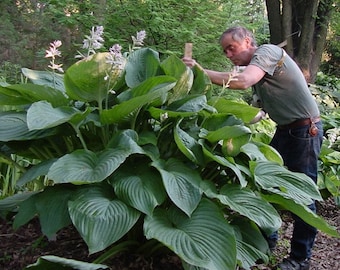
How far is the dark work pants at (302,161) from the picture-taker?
278 cm

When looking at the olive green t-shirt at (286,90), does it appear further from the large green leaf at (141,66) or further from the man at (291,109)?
the large green leaf at (141,66)

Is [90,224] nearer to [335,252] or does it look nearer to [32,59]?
[335,252]

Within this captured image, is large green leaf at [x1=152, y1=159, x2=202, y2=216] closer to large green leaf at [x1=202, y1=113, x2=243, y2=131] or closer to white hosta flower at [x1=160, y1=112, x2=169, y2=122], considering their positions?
white hosta flower at [x1=160, y1=112, x2=169, y2=122]

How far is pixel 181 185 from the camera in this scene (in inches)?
76.9

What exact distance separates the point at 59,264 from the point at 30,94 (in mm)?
918

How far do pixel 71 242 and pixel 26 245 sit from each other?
24 centimetres

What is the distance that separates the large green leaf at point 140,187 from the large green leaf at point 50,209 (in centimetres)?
24

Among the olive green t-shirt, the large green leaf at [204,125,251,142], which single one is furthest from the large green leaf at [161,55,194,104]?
the olive green t-shirt

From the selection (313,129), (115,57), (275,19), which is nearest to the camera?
(115,57)

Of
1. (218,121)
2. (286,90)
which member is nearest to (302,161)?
(286,90)

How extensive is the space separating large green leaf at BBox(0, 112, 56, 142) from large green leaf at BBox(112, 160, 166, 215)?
423 millimetres

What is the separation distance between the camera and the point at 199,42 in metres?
6.11

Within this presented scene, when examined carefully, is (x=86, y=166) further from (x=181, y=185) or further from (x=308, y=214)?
(x=308, y=214)

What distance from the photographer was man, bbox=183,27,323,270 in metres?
2.77
